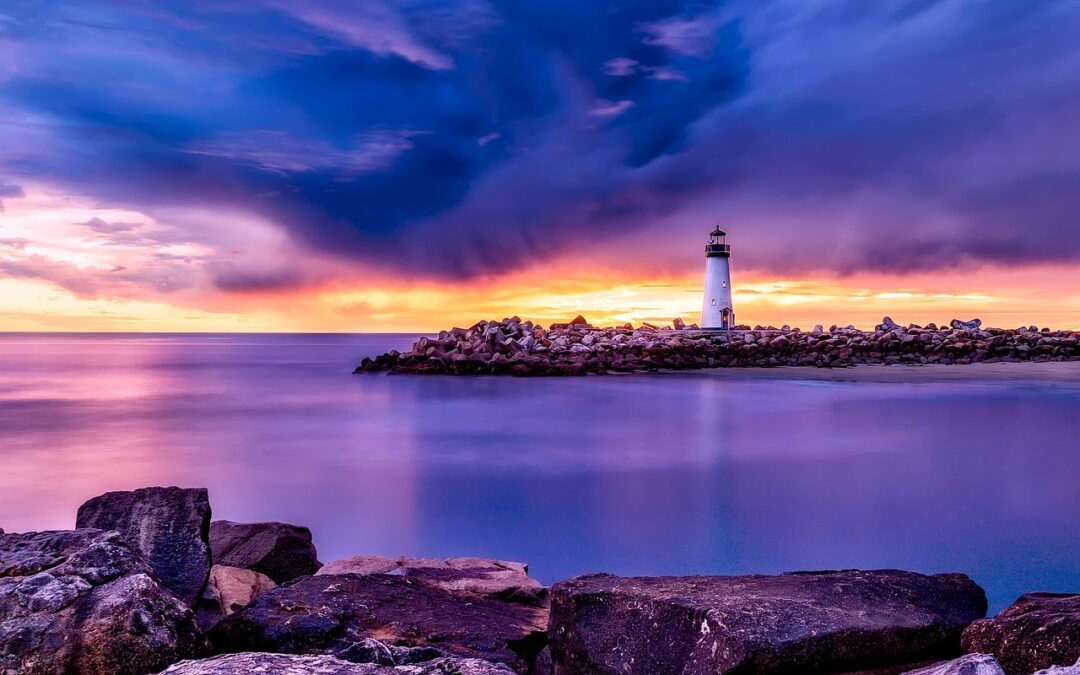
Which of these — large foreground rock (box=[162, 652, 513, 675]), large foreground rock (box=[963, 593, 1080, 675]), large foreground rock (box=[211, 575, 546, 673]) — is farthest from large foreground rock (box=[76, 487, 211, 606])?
large foreground rock (box=[963, 593, 1080, 675])

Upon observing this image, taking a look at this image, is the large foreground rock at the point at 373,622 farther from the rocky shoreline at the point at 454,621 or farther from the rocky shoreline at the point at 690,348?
the rocky shoreline at the point at 690,348

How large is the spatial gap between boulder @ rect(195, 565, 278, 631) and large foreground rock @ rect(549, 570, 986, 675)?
1477 millimetres

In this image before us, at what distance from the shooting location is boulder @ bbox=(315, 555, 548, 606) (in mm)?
3846

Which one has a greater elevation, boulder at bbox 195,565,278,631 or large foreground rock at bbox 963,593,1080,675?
large foreground rock at bbox 963,593,1080,675

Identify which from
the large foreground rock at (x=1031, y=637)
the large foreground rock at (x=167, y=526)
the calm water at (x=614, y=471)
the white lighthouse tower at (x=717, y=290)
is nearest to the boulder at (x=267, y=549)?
the large foreground rock at (x=167, y=526)

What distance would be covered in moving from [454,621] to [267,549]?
193cm

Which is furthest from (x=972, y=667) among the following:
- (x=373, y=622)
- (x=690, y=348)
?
(x=690, y=348)

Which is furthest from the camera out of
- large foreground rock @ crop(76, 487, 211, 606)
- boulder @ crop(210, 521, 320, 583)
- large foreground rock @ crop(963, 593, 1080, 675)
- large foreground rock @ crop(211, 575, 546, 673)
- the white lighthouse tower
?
the white lighthouse tower

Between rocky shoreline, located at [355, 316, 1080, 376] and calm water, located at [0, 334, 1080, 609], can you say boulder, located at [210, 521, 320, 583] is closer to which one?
calm water, located at [0, 334, 1080, 609]

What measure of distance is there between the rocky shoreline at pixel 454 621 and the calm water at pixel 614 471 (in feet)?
8.90

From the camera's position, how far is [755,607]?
275 centimetres

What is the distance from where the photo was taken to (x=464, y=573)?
4223 mm

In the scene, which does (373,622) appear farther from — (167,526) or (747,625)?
(747,625)

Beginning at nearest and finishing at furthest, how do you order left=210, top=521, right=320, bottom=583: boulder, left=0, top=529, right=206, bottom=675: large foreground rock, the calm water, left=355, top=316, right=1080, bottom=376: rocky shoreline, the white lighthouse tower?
left=0, top=529, right=206, bottom=675: large foreground rock
left=210, top=521, right=320, bottom=583: boulder
the calm water
left=355, top=316, right=1080, bottom=376: rocky shoreline
the white lighthouse tower
